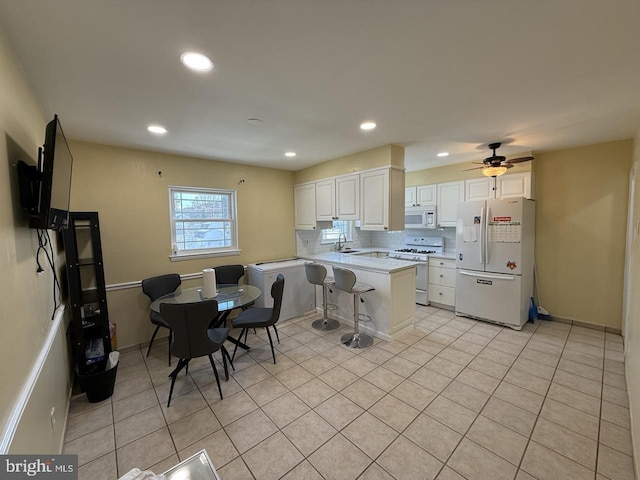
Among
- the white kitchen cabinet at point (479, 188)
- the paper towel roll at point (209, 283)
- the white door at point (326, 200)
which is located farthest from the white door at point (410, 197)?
the paper towel roll at point (209, 283)

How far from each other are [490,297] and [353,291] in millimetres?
2091

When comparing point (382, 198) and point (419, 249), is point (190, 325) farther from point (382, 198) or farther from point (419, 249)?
point (419, 249)

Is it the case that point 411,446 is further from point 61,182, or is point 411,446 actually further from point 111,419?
point 61,182

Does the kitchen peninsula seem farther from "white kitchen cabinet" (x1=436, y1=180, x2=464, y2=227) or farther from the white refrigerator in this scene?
"white kitchen cabinet" (x1=436, y1=180, x2=464, y2=227)

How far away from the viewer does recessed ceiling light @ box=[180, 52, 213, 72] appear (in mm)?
1472

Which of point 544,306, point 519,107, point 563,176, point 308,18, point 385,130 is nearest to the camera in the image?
point 308,18

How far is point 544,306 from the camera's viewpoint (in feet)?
12.9

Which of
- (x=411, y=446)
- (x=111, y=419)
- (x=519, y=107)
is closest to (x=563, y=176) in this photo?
(x=519, y=107)

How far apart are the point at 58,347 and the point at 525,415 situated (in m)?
3.67

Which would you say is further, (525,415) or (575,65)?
(525,415)

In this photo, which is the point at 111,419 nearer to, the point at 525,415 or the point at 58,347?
the point at 58,347

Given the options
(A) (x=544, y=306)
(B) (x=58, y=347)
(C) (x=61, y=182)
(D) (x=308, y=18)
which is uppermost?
(D) (x=308, y=18)

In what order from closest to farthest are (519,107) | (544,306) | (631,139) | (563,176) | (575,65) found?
1. (575,65)
2. (519,107)
3. (631,139)
4. (563,176)
5. (544,306)

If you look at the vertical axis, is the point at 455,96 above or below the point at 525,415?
above
